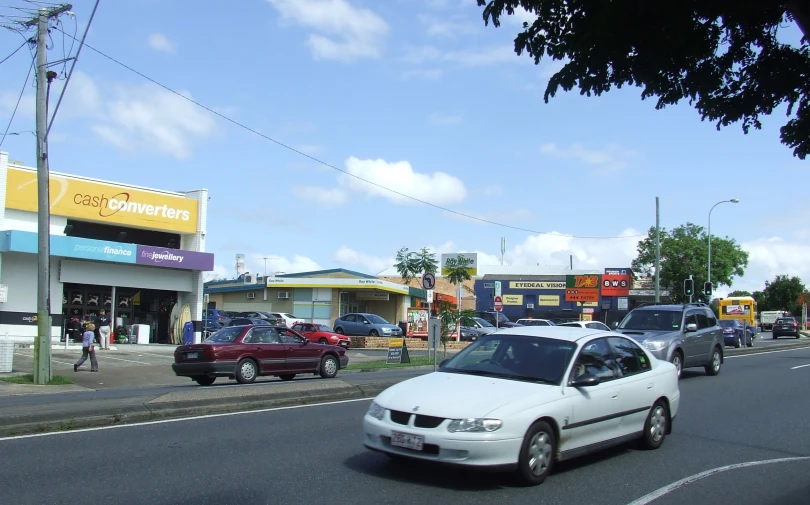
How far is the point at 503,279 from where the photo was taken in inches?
2963

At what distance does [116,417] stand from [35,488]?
3.52 meters

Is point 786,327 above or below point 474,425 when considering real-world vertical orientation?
below

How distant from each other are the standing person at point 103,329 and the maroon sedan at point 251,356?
9.55 metres

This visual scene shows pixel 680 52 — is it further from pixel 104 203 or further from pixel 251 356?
pixel 104 203

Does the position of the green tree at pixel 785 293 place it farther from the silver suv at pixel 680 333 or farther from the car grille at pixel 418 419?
the car grille at pixel 418 419

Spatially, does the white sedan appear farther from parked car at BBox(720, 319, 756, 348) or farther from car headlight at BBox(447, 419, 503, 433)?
parked car at BBox(720, 319, 756, 348)

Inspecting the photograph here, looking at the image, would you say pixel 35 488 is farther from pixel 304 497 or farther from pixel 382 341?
pixel 382 341

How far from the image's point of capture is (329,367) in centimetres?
1956

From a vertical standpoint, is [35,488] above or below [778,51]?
below

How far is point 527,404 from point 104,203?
2894cm

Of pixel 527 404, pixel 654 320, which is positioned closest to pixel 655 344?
pixel 654 320

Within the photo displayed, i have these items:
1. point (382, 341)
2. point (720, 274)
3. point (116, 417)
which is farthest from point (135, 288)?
point (720, 274)

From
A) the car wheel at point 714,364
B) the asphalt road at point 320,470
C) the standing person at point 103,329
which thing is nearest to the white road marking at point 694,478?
the asphalt road at point 320,470

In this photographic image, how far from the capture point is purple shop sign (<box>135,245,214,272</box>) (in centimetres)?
3175
